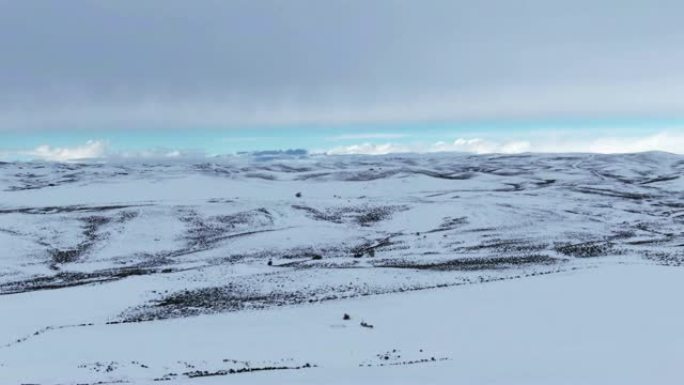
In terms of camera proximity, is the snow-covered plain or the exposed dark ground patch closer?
the snow-covered plain

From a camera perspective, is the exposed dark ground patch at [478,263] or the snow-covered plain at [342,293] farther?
the exposed dark ground patch at [478,263]

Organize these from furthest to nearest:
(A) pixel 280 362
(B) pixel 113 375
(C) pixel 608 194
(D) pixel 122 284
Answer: (C) pixel 608 194, (D) pixel 122 284, (A) pixel 280 362, (B) pixel 113 375

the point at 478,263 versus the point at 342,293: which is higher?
the point at 342,293

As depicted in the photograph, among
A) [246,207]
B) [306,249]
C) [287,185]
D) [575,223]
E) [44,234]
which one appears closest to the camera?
[306,249]

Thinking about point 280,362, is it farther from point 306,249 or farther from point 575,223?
point 575,223

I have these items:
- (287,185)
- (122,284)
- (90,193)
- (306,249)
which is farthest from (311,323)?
(287,185)

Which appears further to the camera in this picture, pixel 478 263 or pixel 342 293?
pixel 478 263

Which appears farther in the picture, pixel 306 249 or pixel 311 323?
pixel 306 249
